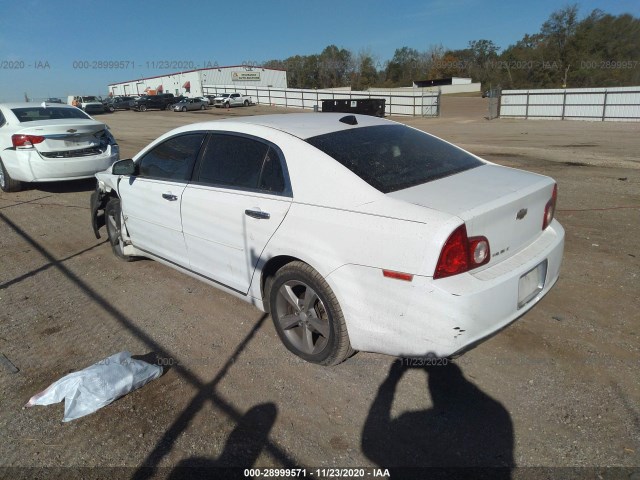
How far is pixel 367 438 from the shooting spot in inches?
99.6

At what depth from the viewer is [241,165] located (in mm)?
3457

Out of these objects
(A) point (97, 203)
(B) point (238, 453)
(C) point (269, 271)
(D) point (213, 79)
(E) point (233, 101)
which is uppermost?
(D) point (213, 79)

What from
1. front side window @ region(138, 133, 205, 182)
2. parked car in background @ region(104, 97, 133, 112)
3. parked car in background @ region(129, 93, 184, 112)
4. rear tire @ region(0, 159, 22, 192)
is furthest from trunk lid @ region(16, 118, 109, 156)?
parked car in background @ region(104, 97, 133, 112)

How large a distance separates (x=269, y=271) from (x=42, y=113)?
Result: 25.8ft

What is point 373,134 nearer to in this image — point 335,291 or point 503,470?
point 335,291

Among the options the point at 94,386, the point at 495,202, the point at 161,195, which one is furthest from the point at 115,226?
the point at 495,202

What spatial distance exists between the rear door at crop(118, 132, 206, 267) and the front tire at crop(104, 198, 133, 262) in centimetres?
33

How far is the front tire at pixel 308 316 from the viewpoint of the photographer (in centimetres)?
288

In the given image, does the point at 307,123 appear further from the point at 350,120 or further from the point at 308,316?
the point at 308,316

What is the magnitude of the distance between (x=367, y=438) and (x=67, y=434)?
1.72 metres

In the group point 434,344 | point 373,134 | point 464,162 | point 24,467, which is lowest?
point 24,467

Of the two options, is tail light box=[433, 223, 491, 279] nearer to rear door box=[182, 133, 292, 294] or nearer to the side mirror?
rear door box=[182, 133, 292, 294]

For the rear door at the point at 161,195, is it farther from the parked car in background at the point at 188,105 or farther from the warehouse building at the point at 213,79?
the warehouse building at the point at 213,79

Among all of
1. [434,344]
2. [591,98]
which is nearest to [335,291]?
[434,344]
